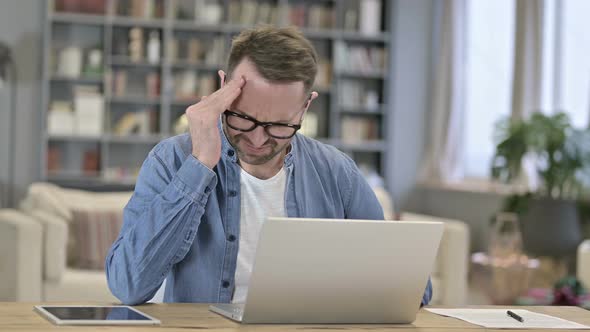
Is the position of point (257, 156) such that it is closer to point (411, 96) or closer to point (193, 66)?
point (193, 66)

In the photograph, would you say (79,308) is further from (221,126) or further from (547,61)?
(547,61)

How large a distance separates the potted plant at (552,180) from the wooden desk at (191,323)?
4.50 m

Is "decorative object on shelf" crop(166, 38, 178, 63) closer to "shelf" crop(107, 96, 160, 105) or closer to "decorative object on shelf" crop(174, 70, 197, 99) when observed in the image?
"decorative object on shelf" crop(174, 70, 197, 99)

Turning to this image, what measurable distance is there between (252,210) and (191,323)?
50cm

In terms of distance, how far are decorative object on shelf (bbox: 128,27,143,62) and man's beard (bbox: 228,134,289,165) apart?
6.60m

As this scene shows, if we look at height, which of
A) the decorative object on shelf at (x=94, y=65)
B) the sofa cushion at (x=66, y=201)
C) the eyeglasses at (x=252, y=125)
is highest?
the decorative object on shelf at (x=94, y=65)

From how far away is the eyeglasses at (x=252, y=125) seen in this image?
2.07 meters

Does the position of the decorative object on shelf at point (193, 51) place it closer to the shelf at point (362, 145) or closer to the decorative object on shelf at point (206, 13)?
the decorative object on shelf at point (206, 13)

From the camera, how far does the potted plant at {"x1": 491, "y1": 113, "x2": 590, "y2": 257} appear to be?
6.44m

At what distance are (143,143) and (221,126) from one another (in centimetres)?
680

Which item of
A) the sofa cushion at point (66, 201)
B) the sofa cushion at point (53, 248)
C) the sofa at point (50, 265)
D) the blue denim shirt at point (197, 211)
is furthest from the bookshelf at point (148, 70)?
the blue denim shirt at point (197, 211)

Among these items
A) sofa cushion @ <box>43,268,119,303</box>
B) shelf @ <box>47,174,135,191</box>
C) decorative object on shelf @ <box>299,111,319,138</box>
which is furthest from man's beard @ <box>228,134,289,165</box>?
decorative object on shelf @ <box>299,111,319,138</box>

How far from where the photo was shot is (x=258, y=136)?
6.86 ft

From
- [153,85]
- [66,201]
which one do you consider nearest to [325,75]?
[153,85]
